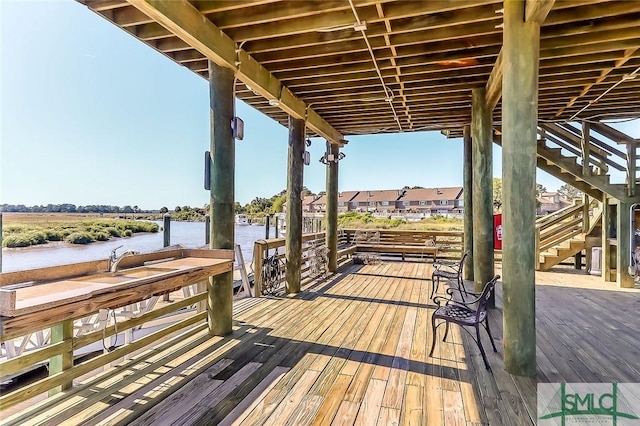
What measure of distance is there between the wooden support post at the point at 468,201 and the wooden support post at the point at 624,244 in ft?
8.24

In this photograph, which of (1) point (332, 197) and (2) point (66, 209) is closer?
(2) point (66, 209)

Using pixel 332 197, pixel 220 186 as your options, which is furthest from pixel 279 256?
pixel 220 186

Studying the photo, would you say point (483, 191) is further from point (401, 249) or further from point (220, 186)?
point (401, 249)

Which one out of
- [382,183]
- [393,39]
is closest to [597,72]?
[393,39]

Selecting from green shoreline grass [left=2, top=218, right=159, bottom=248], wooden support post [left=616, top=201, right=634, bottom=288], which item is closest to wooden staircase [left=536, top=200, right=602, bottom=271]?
wooden support post [left=616, top=201, right=634, bottom=288]

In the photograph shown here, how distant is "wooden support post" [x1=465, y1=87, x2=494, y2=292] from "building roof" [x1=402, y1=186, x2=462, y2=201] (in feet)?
132

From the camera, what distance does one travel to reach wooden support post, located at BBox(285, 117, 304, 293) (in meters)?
5.64

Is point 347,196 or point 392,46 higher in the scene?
point 347,196

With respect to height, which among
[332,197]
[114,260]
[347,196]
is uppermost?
[347,196]

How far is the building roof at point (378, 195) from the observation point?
46997 millimetres

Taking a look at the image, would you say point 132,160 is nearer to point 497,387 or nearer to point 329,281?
point 329,281

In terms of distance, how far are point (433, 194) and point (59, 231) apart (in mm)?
43964

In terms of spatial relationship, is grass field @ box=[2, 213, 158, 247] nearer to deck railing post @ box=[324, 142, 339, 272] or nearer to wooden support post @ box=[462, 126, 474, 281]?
deck railing post @ box=[324, 142, 339, 272]

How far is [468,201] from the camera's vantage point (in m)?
6.87
